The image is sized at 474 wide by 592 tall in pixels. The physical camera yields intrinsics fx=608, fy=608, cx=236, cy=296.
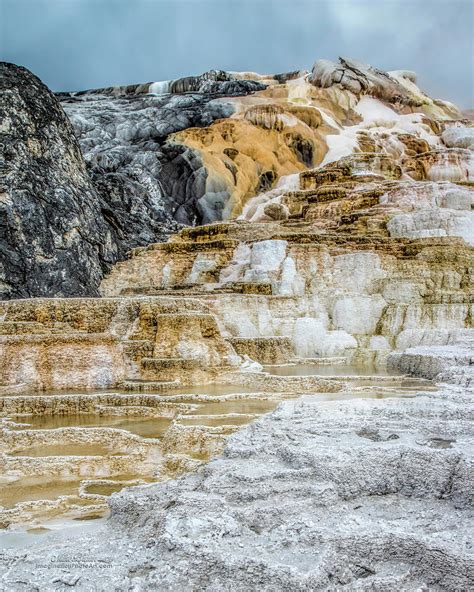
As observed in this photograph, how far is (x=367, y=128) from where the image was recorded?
3281cm

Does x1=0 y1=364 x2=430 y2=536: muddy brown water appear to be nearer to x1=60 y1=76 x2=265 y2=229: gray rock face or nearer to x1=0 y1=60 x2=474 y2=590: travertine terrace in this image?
x1=0 y1=60 x2=474 y2=590: travertine terrace

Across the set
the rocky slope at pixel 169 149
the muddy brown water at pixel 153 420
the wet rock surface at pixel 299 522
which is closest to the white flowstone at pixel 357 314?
the muddy brown water at pixel 153 420

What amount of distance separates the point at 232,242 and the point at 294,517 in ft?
40.2

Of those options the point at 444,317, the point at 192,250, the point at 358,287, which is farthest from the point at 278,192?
the point at 444,317

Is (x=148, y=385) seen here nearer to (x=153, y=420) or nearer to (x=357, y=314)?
(x=153, y=420)

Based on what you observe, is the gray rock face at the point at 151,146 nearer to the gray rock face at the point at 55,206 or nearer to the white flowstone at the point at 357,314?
the gray rock face at the point at 55,206

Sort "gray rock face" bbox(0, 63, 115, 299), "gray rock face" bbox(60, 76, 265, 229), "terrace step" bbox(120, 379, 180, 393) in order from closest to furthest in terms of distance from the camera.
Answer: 1. "terrace step" bbox(120, 379, 180, 393)
2. "gray rock face" bbox(0, 63, 115, 299)
3. "gray rock face" bbox(60, 76, 265, 229)

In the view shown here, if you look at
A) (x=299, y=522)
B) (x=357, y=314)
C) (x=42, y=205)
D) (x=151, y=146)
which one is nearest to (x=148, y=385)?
(x=357, y=314)

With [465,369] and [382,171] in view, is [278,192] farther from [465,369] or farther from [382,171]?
[465,369]

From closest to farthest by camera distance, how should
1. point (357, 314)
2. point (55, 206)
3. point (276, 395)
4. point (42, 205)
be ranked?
1. point (276, 395)
2. point (357, 314)
3. point (42, 205)
4. point (55, 206)

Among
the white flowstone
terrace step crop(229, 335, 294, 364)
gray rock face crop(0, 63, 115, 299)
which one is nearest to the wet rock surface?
terrace step crop(229, 335, 294, 364)

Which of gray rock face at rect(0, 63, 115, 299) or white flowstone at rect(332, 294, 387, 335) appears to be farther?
gray rock face at rect(0, 63, 115, 299)

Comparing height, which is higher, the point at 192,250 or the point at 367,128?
the point at 367,128

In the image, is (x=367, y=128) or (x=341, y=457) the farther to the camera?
(x=367, y=128)
